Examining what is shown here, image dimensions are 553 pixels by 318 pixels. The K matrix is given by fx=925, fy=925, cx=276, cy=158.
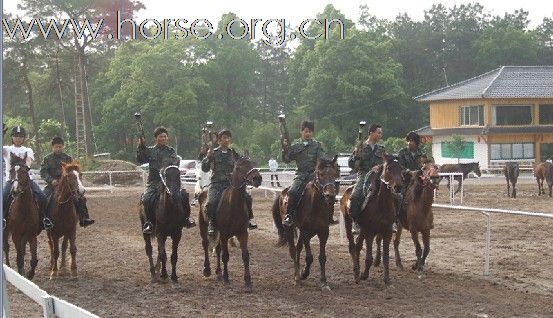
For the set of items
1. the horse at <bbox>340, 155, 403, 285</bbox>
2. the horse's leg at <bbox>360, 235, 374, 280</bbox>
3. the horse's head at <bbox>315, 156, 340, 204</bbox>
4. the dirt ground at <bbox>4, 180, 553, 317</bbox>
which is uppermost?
the horse's head at <bbox>315, 156, 340, 204</bbox>

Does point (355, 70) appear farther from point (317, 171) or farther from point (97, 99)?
point (317, 171)

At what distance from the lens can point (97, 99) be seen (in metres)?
57.3

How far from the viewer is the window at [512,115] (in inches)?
2306

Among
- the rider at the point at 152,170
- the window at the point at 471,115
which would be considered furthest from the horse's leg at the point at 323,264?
the window at the point at 471,115

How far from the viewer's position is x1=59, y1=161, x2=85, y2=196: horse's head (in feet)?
42.7

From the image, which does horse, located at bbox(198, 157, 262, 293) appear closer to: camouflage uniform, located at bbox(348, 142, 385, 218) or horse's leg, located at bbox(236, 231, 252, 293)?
horse's leg, located at bbox(236, 231, 252, 293)

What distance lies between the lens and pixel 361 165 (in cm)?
1292

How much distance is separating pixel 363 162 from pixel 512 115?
4786cm

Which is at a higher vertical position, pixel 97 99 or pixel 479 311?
pixel 97 99

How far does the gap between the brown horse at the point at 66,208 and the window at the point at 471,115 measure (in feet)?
158

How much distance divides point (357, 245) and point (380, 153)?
52.2 inches

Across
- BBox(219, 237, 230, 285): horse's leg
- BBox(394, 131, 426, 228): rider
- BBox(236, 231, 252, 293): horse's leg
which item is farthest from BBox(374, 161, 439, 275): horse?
BBox(219, 237, 230, 285): horse's leg

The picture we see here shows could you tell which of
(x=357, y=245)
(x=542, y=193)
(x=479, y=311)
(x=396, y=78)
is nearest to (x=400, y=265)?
(x=357, y=245)

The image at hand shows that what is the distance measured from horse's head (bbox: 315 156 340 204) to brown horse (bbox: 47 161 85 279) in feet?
11.4
